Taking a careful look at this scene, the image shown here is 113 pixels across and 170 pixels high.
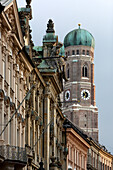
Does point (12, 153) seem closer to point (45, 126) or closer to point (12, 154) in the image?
point (12, 154)

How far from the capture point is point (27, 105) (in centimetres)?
4931

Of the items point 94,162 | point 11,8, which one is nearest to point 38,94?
point 11,8

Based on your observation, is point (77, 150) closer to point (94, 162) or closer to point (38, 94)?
point (94, 162)

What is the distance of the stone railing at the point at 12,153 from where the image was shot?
34.6 m

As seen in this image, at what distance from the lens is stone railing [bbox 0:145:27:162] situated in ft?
113

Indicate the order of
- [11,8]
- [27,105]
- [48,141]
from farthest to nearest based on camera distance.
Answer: [48,141], [27,105], [11,8]

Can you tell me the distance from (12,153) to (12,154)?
0.06 metres

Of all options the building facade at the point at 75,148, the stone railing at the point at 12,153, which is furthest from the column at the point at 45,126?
the stone railing at the point at 12,153

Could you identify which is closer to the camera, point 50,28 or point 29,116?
point 29,116

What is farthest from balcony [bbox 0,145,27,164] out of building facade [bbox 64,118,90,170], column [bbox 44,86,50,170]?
building facade [bbox 64,118,90,170]

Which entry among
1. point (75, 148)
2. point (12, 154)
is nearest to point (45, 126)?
point (12, 154)

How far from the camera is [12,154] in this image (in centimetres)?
3525

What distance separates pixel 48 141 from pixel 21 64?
15.8 m

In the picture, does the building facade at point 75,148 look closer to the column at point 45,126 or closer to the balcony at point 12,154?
the column at point 45,126
